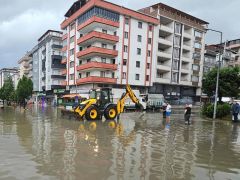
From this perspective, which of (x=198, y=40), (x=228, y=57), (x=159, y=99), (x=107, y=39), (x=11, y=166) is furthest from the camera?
(x=228, y=57)

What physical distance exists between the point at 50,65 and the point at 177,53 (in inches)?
1303

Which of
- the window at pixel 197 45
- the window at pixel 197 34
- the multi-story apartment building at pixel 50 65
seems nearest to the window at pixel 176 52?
the window at pixel 197 45

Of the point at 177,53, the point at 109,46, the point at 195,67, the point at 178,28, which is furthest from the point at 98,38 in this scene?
the point at 195,67

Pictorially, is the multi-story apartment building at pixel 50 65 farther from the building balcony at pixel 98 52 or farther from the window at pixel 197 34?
the window at pixel 197 34

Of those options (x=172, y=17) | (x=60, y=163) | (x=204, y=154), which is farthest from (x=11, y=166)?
(x=172, y=17)

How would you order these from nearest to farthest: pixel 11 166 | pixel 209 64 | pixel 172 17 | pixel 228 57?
pixel 11 166 → pixel 172 17 → pixel 209 64 → pixel 228 57

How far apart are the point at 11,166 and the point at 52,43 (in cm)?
6272

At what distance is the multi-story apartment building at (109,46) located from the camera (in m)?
44.0

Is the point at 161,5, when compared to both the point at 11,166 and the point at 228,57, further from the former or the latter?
the point at 11,166

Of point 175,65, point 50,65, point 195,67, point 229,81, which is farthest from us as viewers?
point 50,65

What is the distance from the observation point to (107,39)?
44.3 metres

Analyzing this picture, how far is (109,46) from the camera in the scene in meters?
46.1

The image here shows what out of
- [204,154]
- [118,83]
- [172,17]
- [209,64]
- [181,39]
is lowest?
[204,154]

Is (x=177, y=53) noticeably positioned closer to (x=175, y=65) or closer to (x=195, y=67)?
(x=175, y=65)
